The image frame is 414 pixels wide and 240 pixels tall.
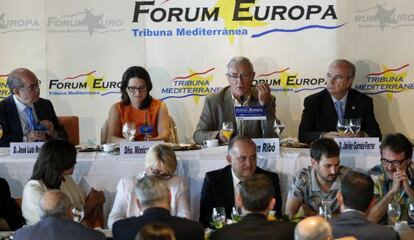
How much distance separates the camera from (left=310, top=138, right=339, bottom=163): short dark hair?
4.57 m

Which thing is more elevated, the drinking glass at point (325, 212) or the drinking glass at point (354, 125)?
the drinking glass at point (354, 125)

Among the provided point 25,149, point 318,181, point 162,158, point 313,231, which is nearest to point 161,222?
point 313,231

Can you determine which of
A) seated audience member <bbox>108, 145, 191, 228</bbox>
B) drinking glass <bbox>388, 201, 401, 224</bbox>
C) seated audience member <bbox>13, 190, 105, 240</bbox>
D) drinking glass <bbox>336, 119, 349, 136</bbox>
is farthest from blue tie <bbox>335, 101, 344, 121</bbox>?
seated audience member <bbox>13, 190, 105, 240</bbox>

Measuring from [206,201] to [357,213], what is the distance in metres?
1.49

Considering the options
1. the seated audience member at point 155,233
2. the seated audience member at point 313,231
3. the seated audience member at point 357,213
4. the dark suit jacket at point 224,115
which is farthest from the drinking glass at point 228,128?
the seated audience member at point 155,233

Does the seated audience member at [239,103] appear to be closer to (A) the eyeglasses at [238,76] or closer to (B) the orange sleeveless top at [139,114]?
(A) the eyeglasses at [238,76]

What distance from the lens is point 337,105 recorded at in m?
6.55

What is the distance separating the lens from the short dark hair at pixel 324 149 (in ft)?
15.0

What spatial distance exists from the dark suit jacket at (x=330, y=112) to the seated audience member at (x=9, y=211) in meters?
2.58

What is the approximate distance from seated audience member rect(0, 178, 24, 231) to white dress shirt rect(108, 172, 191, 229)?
0.63 metres

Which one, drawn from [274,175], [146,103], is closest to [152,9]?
[146,103]

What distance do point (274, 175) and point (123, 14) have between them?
2957 millimetres

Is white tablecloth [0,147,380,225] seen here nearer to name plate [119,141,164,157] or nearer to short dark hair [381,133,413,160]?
name plate [119,141,164,157]

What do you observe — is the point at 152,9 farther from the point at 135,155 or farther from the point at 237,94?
the point at 135,155
